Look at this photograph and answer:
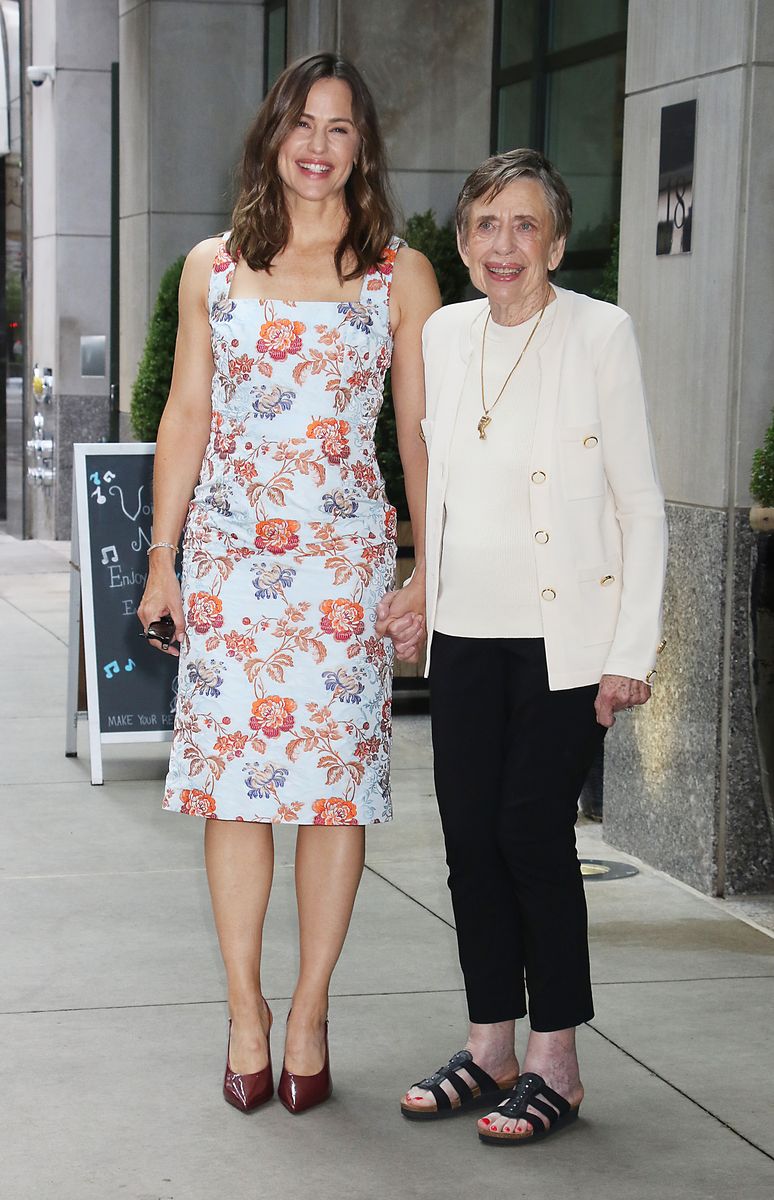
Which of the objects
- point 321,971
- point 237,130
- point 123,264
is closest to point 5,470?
point 123,264

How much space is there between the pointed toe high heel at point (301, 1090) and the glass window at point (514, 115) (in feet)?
18.3

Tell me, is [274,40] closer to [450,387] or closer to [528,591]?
[450,387]

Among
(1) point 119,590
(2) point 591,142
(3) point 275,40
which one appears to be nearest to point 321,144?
(1) point 119,590

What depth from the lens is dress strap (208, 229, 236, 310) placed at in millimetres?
3619

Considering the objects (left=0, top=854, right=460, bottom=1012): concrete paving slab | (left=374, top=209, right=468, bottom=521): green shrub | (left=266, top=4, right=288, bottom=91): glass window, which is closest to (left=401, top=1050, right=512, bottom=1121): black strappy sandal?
(left=0, top=854, right=460, bottom=1012): concrete paving slab

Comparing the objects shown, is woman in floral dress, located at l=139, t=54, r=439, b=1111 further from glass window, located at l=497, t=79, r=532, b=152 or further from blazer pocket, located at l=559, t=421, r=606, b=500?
glass window, located at l=497, t=79, r=532, b=152

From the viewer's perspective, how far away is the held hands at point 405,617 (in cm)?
363

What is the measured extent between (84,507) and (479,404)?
374 centimetres

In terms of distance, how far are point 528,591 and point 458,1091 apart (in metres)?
1.07

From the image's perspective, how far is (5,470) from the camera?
660 inches

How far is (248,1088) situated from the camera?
3695 millimetres

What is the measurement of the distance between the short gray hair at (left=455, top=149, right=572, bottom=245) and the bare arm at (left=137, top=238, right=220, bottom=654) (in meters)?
0.57

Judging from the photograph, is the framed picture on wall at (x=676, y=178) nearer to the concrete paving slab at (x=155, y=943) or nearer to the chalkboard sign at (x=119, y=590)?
the concrete paving slab at (x=155, y=943)

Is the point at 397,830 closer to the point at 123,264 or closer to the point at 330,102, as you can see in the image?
the point at 330,102
